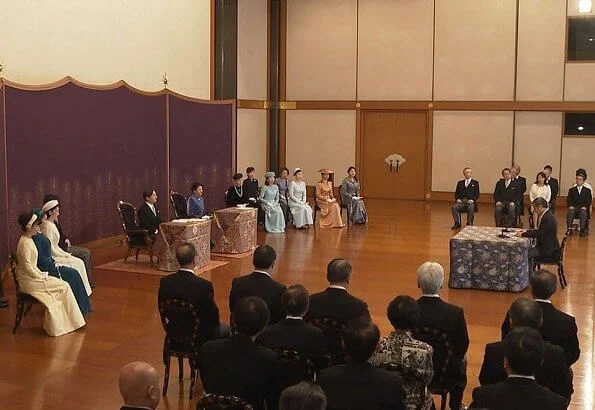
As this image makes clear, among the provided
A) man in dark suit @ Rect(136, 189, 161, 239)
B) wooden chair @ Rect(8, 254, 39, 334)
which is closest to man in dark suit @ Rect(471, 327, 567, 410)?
wooden chair @ Rect(8, 254, 39, 334)

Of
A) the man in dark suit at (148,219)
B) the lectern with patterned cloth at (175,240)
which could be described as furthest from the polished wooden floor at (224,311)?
the man in dark suit at (148,219)

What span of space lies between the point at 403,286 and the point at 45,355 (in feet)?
15.3

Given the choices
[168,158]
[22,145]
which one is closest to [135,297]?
[22,145]

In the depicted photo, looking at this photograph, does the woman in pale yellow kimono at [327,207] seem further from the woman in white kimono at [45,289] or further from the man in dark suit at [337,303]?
the man in dark suit at [337,303]

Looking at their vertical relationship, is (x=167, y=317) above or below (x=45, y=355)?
above

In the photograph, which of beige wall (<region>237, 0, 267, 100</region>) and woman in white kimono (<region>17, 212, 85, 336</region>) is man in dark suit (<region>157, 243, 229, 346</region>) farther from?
beige wall (<region>237, 0, 267, 100</region>)

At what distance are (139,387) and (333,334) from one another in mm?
2129

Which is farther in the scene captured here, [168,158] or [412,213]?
[412,213]

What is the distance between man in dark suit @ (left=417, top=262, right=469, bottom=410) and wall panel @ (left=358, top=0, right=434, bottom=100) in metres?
15.6

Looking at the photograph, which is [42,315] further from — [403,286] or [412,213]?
[412,213]

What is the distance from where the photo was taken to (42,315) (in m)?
8.50

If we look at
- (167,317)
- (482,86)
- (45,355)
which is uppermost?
(482,86)

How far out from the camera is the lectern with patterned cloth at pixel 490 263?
9.63 meters

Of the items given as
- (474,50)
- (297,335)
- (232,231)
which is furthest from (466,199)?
(297,335)
